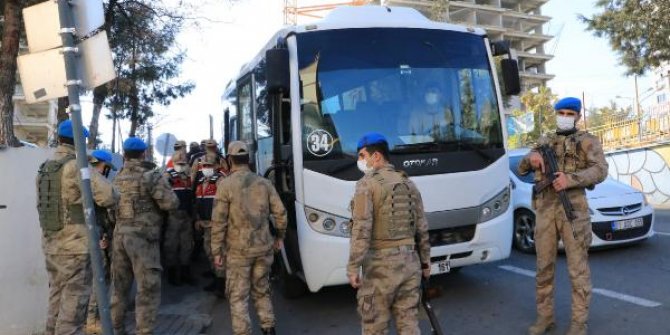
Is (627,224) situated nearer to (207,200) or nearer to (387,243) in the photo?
(387,243)

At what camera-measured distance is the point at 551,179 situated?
4.58m

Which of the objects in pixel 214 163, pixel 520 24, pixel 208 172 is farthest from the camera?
pixel 520 24

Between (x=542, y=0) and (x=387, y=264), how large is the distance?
9241cm

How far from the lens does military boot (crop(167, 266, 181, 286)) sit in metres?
7.78

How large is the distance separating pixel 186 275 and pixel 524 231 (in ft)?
16.2

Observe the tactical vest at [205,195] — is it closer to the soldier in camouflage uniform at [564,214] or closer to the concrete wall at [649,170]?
the soldier in camouflage uniform at [564,214]

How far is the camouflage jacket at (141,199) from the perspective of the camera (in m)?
4.97

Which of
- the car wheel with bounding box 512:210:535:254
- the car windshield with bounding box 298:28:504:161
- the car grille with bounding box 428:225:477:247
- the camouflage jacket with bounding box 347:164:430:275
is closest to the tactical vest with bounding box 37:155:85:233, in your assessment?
the car windshield with bounding box 298:28:504:161

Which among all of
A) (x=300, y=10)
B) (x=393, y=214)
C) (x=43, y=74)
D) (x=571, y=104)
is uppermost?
(x=300, y=10)

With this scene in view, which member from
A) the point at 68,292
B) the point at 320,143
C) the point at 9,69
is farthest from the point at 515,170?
the point at 9,69

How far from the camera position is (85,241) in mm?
4391

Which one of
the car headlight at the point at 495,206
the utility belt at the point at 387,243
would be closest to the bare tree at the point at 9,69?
the utility belt at the point at 387,243

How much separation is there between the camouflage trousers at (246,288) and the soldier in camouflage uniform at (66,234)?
112cm

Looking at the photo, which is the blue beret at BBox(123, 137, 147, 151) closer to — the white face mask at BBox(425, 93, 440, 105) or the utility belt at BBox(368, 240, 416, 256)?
the utility belt at BBox(368, 240, 416, 256)
